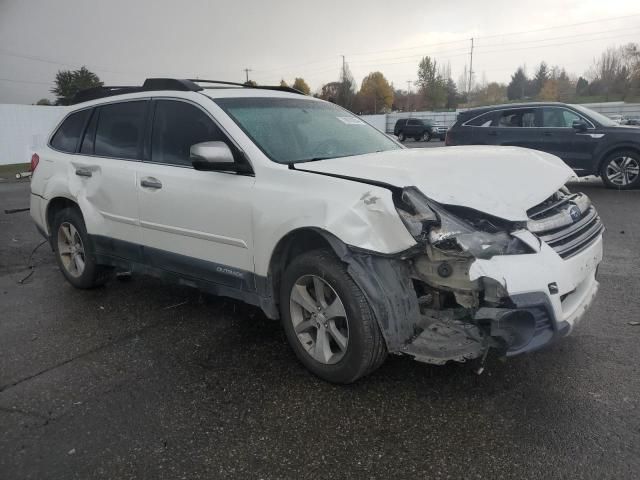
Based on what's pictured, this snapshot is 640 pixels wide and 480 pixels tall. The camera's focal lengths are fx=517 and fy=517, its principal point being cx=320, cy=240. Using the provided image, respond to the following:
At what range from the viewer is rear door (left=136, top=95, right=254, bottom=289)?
136 inches

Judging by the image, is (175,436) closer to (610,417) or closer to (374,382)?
(374,382)

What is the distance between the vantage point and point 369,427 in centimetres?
271

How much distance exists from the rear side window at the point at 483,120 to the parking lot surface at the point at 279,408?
292 inches

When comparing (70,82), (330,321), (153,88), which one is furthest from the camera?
(70,82)

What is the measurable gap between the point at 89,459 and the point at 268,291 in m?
1.38

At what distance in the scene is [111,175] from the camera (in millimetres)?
4367

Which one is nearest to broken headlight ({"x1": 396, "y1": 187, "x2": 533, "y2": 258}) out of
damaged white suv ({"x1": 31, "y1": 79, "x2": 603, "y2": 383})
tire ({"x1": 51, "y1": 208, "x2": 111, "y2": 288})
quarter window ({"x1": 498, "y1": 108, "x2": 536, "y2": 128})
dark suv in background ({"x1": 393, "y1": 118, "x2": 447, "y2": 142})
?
damaged white suv ({"x1": 31, "y1": 79, "x2": 603, "y2": 383})

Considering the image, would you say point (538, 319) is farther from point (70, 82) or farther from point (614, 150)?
point (70, 82)

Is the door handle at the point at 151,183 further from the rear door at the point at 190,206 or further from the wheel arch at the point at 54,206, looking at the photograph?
the wheel arch at the point at 54,206

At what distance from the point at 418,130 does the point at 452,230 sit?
34406 mm

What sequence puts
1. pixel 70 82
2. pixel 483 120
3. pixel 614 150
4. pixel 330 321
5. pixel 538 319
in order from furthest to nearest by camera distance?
pixel 70 82 < pixel 483 120 < pixel 614 150 < pixel 330 321 < pixel 538 319

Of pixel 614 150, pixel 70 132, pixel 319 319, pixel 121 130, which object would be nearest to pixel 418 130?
pixel 614 150

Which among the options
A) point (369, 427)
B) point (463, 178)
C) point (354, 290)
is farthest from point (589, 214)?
point (369, 427)

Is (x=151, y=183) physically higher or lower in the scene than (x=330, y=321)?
higher
